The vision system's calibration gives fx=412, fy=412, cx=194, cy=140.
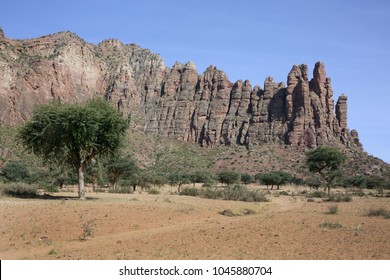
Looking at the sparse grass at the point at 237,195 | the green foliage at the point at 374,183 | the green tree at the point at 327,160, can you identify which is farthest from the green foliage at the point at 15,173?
the green foliage at the point at 374,183

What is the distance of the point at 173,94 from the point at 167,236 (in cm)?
16488

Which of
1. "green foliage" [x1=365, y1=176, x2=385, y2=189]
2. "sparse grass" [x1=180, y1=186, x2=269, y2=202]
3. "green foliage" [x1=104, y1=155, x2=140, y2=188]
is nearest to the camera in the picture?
"sparse grass" [x1=180, y1=186, x2=269, y2=202]

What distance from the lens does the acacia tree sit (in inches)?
1182

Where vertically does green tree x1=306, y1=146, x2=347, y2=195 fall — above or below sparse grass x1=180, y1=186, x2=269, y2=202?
above

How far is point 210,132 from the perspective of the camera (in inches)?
6324

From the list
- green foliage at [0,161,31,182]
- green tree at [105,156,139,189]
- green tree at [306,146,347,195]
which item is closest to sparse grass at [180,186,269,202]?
green tree at [105,156,139,189]

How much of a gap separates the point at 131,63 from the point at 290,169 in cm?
10517

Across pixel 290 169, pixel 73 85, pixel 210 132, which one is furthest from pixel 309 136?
pixel 73 85

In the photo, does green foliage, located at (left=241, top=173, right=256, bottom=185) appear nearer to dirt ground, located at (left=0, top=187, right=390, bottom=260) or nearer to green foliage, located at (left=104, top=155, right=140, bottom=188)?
green foliage, located at (left=104, top=155, right=140, bottom=188)

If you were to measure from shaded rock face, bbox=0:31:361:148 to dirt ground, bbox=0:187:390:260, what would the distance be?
97126 mm

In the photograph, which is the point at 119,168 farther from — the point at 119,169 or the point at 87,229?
the point at 87,229

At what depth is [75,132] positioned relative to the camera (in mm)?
29859

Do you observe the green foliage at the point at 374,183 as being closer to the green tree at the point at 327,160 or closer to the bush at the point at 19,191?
the green tree at the point at 327,160

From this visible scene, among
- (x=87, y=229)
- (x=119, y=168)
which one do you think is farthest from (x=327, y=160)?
(x=87, y=229)
